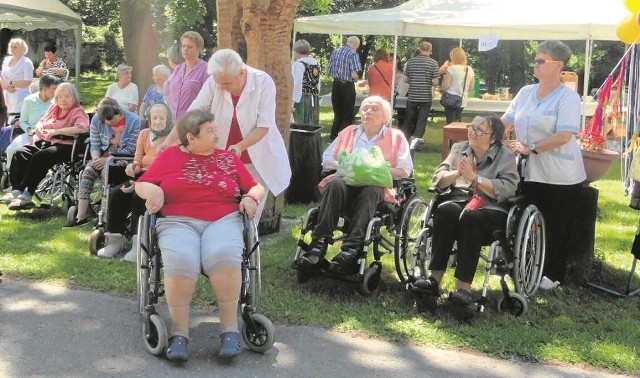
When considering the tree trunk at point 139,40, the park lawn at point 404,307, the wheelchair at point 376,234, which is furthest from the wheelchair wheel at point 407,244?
the tree trunk at point 139,40

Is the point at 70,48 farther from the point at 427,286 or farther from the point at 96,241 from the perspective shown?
the point at 427,286

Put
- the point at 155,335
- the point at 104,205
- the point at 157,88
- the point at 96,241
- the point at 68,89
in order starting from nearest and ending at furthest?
the point at 155,335 < the point at 96,241 < the point at 104,205 < the point at 68,89 < the point at 157,88

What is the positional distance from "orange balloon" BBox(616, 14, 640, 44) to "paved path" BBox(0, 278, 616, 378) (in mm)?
2537

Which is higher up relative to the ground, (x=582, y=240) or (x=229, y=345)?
(x=582, y=240)

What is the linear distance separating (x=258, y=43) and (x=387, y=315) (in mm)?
2951

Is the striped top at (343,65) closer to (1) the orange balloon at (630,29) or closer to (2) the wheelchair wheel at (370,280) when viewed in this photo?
(1) the orange balloon at (630,29)

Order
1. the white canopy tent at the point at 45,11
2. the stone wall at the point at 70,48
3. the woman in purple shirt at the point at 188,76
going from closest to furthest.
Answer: the woman in purple shirt at the point at 188,76 → the white canopy tent at the point at 45,11 → the stone wall at the point at 70,48

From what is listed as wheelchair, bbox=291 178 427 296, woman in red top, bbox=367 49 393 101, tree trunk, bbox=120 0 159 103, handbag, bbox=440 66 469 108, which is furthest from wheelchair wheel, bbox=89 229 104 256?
tree trunk, bbox=120 0 159 103

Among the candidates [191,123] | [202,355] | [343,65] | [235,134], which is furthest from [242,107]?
[343,65]

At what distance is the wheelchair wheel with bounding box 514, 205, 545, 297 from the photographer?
5.23m

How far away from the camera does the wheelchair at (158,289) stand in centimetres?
442

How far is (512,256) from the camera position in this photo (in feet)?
17.3

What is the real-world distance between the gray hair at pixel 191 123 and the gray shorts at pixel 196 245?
47 centimetres

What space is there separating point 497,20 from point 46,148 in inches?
278
